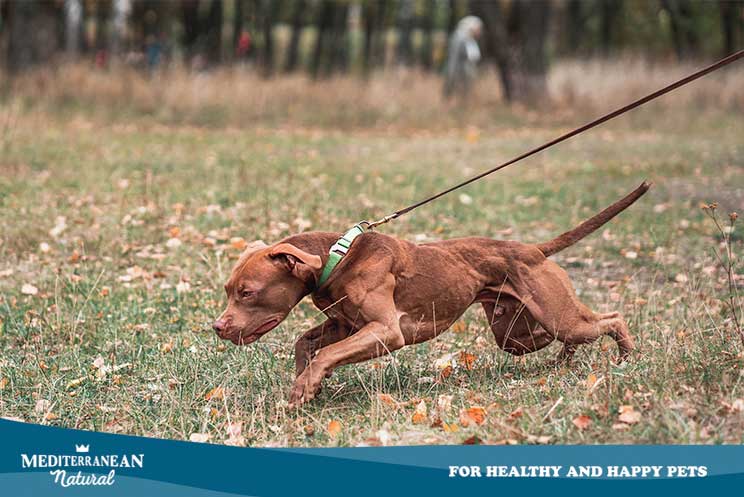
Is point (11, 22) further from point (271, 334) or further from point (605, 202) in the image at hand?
point (271, 334)

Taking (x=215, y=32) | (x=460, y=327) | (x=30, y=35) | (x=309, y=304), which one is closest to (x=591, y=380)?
(x=460, y=327)

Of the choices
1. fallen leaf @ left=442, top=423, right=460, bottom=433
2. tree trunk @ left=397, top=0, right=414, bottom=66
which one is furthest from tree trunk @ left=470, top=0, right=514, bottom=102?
fallen leaf @ left=442, top=423, right=460, bottom=433

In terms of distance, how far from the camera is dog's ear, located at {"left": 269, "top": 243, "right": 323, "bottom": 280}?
13.8ft

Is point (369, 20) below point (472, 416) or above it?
below

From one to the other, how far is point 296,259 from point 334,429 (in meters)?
0.74

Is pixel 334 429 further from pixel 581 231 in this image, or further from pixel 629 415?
pixel 581 231

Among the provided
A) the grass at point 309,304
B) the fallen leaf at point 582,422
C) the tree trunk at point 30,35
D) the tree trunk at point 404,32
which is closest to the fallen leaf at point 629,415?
the grass at point 309,304

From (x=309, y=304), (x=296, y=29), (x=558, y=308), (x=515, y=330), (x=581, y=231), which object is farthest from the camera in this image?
(x=296, y=29)

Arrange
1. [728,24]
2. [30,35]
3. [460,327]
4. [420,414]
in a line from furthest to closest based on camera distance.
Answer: [728,24] < [30,35] < [460,327] < [420,414]

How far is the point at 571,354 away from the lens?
504 centimetres

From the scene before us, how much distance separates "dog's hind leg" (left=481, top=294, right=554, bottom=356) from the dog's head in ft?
3.73

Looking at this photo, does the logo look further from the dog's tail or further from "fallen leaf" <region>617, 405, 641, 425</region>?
the dog's tail

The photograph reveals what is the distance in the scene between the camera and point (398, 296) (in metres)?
4.54

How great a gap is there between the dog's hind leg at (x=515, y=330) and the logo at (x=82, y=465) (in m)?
1.96
